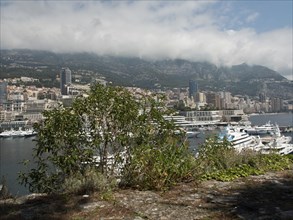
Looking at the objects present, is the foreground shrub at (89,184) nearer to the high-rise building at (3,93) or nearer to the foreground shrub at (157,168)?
the foreground shrub at (157,168)

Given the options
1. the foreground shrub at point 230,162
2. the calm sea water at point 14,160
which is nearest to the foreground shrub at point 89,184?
the calm sea water at point 14,160

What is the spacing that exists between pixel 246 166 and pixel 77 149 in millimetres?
2805

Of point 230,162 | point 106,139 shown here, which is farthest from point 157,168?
point 230,162

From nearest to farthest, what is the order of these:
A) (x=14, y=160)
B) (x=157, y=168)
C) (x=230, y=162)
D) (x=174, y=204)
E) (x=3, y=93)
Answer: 1. (x=174, y=204)
2. (x=157, y=168)
3. (x=230, y=162)
4. (x=14, y=160)
5. (x=3, y=93)

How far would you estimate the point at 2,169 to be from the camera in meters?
39.6

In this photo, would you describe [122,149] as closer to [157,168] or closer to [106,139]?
[106,139]

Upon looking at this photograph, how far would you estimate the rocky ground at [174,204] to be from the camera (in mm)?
3994

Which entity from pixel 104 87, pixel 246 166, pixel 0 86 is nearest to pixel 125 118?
pixel 104 87

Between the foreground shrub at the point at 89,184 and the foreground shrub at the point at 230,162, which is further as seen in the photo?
the foreground shrub at the point at 230,162

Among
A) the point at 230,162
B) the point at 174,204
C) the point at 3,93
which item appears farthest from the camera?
the point at 3,93

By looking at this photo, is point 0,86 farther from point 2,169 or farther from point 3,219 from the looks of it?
point 3,219

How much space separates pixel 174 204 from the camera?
14.6 ft

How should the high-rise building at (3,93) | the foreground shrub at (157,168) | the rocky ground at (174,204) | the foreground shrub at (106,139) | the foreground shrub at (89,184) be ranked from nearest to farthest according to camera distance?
the rocky ground at (174,204) < the foreground shrub at (89,184) < the foreground shrub at (157,168) < the foreground shrub at (106,139) < the high-rise building at (3,93)

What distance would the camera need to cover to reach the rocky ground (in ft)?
13.1
